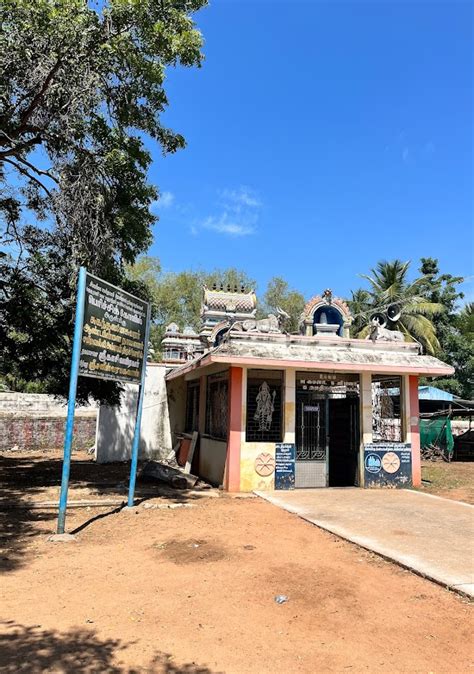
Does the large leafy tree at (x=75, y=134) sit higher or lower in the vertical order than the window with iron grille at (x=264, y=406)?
higher

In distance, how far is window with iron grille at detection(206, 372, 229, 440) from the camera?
447 inches

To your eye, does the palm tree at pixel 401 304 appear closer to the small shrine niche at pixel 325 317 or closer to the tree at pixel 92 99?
the small shrine niche at pixel 325 317

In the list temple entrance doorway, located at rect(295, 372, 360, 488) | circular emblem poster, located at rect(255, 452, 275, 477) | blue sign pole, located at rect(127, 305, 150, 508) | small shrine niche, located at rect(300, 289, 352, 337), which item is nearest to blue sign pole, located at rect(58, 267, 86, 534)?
blue sign pole, located at rect(127, 305, 150, 508)

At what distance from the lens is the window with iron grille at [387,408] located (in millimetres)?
12469

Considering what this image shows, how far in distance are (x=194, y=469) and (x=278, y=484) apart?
3.75 meters

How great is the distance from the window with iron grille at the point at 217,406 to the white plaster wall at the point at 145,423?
445 centimetres

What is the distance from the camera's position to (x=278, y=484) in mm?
10516

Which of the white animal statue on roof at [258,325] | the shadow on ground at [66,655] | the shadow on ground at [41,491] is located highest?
the white animal statue on roof at [258,325]

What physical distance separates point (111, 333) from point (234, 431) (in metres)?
3.94

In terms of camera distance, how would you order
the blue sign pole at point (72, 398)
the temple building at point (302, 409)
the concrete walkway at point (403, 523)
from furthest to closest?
the temple building at point (302, 409) < the blue sign pole at point (72, 398) < the concrete walkway at point (403, 523)

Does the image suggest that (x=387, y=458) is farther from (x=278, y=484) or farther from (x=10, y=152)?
(x=10, y=152)

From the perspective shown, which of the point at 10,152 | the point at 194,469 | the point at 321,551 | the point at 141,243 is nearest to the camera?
the point at 321,551

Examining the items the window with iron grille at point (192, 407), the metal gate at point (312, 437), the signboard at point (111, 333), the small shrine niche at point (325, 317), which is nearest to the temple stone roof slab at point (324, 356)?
the metal gate at point (312, 437)

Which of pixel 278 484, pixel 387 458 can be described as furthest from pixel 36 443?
pixel 387 458
